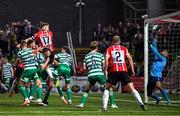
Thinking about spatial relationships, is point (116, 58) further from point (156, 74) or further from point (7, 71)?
point (7, 71)

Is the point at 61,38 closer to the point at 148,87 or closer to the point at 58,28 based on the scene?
the point at 58,28

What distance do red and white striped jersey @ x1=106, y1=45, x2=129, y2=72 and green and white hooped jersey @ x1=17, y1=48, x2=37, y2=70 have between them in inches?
131

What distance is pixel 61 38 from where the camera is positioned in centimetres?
4916

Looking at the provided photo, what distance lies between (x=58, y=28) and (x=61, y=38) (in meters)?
0.89

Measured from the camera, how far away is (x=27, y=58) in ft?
70.5

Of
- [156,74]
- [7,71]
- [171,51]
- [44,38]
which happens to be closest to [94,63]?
[44,38]

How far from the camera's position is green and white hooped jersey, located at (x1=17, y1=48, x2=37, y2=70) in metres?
21.5

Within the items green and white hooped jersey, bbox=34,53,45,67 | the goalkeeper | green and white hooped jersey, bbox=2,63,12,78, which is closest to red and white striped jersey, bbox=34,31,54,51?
green and white hooped jersey, bbox=34,53,45,67

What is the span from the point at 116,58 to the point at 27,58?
353 centimetres

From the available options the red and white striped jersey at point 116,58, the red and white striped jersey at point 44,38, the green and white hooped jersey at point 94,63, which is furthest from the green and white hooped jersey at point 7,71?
the red and white striped jersey at point 116,58

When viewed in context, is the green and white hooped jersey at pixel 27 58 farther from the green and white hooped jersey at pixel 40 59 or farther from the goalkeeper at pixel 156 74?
the goalkeeper at pixel 156 74

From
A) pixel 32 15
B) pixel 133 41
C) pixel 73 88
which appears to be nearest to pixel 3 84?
pixel 73 88

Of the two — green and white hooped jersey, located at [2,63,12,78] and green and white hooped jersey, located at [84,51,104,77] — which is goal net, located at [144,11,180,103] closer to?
green and white hooped jersey, located at [84,51,104,77]

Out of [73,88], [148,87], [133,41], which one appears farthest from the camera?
[133,41]
